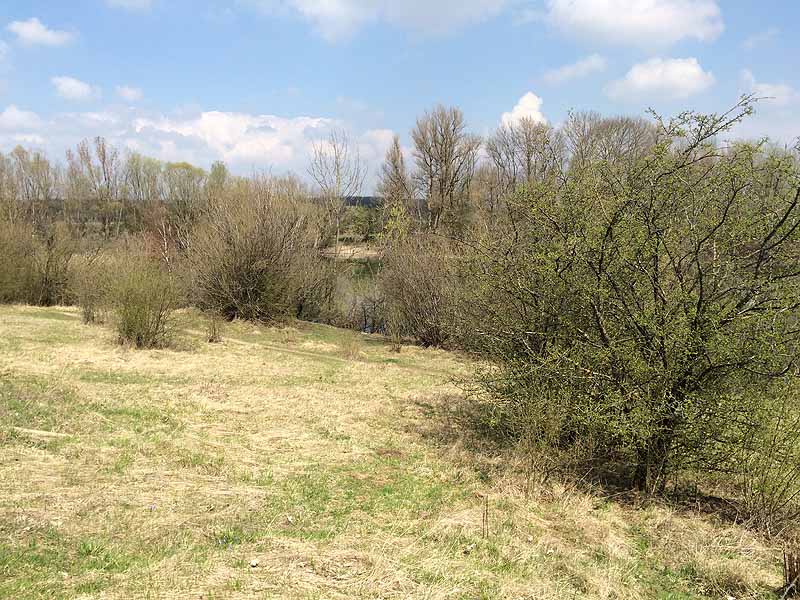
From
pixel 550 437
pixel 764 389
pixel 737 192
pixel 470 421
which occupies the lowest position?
pixel 470 421

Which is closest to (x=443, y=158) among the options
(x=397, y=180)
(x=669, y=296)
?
(x=397, y=180)

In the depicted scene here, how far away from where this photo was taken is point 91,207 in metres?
42.7

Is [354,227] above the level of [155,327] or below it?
above

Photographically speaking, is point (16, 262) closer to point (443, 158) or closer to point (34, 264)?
point (34, 264)

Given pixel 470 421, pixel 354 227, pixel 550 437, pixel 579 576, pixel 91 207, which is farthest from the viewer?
pixel 91 207

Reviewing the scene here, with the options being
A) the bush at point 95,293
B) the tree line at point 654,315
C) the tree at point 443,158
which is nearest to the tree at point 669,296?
the tree line at point 654,315

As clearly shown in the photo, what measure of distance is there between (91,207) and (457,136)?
92.1 feet

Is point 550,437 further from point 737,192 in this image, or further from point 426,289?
point 426,289

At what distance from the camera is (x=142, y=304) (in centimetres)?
1289

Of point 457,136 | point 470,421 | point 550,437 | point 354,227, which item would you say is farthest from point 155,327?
point 457,136

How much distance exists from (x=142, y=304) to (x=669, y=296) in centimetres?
1117

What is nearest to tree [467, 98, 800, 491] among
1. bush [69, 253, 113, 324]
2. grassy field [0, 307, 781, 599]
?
grassy field [0, 307, 781, 599]

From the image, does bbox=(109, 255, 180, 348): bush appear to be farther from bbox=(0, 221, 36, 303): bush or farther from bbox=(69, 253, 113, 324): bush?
bbox=(0, 221, 36, 303): bush

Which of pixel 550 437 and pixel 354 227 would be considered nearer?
pixel 550 437
